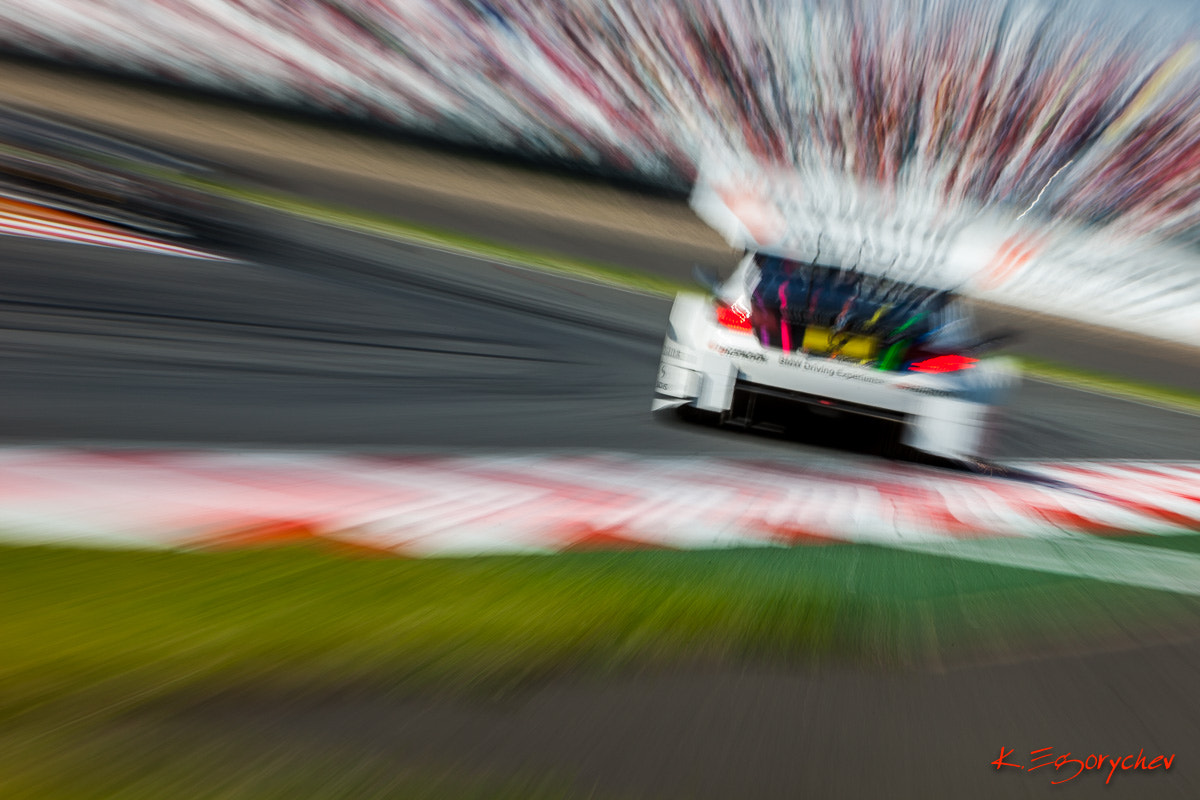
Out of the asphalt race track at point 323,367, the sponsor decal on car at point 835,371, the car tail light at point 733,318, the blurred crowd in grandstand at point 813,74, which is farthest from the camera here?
the blurred crowd in grandstand at point 813,74

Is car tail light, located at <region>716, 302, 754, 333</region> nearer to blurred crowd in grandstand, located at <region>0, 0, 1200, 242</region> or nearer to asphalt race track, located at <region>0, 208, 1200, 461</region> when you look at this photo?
asphalt race track, located at <region>0, 208, 1200, 461</region>

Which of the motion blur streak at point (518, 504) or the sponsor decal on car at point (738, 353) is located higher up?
the sponsor decal on car at point (738, 353)

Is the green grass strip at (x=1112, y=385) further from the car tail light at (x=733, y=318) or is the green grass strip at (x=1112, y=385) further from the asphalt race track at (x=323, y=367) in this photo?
the car tail light at (x=733, y=318)

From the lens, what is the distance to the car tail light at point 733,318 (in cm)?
569

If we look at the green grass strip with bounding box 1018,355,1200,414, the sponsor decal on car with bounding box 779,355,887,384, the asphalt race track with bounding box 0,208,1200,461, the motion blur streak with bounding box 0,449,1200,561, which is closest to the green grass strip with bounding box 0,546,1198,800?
the motion blur streak with bounding box 0,449,1200,561

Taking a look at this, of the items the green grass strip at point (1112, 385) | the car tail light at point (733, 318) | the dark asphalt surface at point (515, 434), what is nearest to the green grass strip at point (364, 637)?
the dark asphalt surface at point (515, 434)

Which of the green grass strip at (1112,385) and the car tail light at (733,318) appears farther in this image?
the green grass strip at (1112,385)

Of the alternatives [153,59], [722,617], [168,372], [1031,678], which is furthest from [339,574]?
[153,59]

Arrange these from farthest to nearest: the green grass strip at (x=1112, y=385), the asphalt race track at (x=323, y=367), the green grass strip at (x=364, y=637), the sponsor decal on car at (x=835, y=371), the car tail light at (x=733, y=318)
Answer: the green grass strip at (x=1112, y=385) < the car tail light at (x=733, y=318) < the sponsor decal on car at (x=835, y=371) < the asphalt race track at (x=323, y=367) < the green grass strip at (x=364, y=637)
